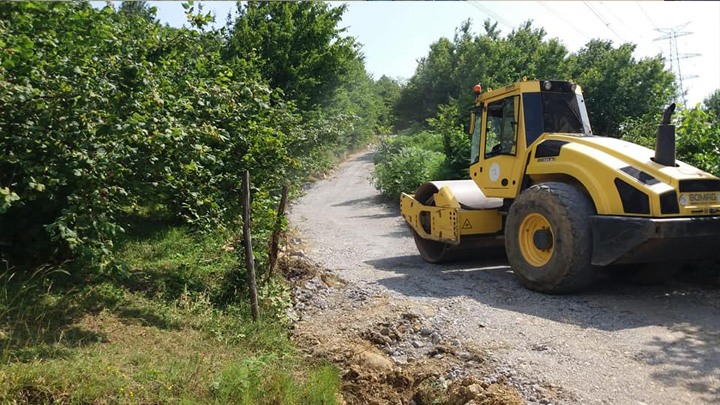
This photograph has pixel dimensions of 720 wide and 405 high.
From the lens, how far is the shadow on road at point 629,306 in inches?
210

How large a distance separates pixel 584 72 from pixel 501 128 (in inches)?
735

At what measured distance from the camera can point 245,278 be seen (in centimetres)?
748

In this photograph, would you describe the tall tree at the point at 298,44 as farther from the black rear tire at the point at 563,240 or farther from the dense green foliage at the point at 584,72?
the black rear tire at the point at 563,240

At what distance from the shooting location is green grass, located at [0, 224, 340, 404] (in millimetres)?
4547

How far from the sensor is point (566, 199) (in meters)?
7.46

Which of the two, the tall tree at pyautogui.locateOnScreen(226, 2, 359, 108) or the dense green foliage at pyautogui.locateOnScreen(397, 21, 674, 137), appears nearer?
the tall tree at pyautogui.locateOnScreen(226, 2, 359, 108)

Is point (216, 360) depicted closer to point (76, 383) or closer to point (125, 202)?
point (76, 383)

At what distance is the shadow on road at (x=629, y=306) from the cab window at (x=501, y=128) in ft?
6.23

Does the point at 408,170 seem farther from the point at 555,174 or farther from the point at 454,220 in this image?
the point at 555,174

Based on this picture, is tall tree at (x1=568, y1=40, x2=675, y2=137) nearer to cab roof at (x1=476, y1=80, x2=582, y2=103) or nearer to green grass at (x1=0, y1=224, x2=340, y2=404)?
cab roof at (x1=476, y1=80, x2=582, y2=103)

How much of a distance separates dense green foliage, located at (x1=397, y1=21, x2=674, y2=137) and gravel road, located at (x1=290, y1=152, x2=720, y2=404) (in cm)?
1303

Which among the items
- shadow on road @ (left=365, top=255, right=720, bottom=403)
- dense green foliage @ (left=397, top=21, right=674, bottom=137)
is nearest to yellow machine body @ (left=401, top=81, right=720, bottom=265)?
shadow on road @ (left=365, top=255, right=720, bottom=403)

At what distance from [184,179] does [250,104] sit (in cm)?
163

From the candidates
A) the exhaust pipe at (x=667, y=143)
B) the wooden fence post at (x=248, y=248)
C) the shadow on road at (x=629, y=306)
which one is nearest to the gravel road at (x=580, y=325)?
the shadow on road at (x=629, y=306)
